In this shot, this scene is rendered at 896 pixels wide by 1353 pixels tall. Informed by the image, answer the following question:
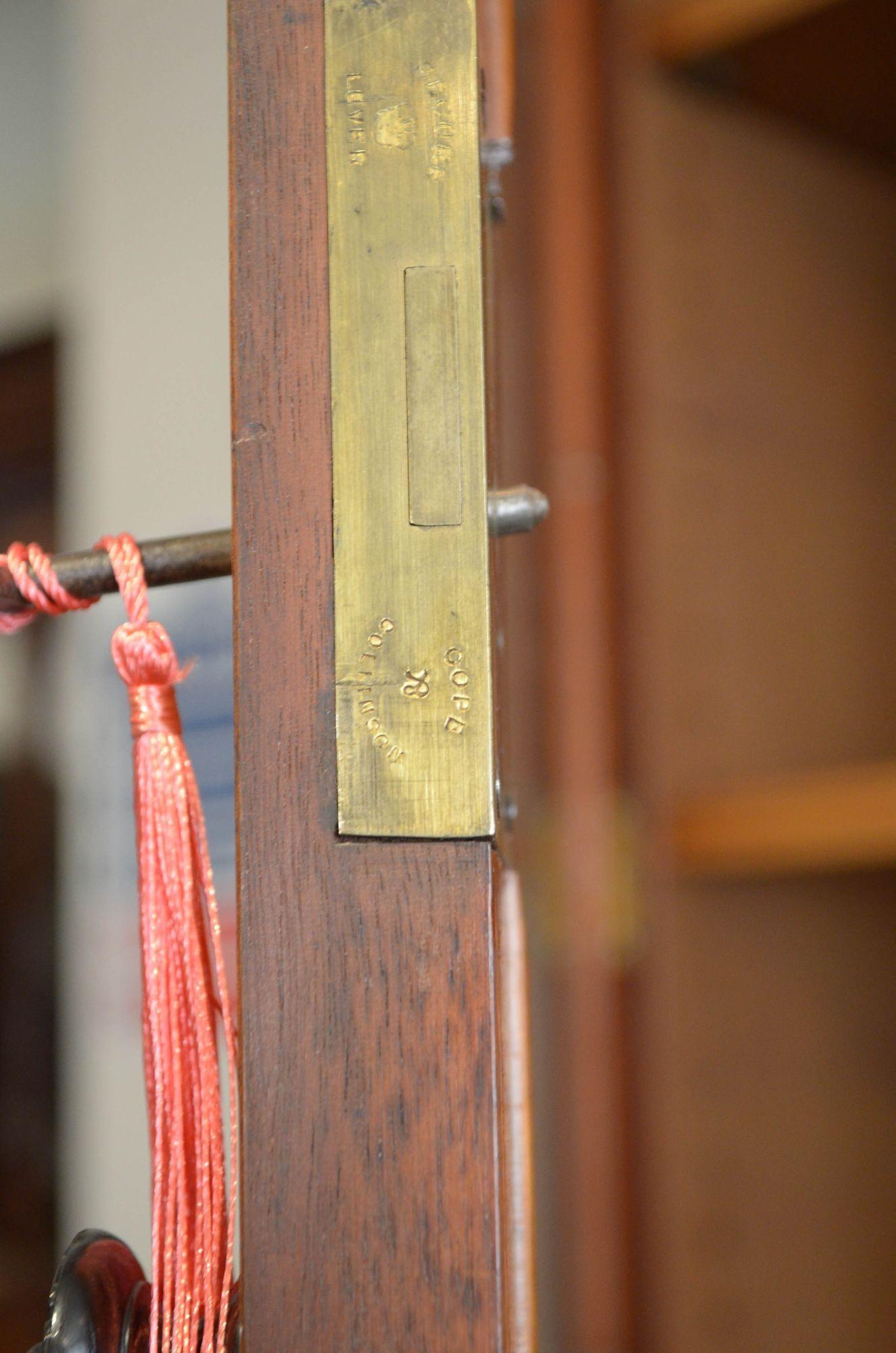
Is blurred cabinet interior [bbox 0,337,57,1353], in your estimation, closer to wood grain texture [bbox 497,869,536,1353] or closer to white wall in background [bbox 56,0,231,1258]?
white wall in background [bbox 56,0,231,1258]

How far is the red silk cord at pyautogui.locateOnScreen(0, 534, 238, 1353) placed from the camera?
0.88 ft

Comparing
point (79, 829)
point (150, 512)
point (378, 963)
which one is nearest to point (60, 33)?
point (150, 512)

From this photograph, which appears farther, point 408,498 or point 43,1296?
point 43,1296

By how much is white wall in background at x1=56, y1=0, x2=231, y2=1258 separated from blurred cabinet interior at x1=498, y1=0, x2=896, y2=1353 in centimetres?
26

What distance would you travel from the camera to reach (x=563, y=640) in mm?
635

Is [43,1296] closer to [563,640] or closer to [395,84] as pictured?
[563,640]

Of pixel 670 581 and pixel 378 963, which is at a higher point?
pixel 670 581

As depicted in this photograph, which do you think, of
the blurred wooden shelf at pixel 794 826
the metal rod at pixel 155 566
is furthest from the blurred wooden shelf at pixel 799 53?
the metal rod at pixel 155 566

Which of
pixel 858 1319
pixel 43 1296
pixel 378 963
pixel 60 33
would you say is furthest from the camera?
pixel 60 33

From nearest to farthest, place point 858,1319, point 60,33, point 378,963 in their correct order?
point 378,963 < point 858,1319 < point 60,33

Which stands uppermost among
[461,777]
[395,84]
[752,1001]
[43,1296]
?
[395,84]

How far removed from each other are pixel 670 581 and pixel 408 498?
42 cm

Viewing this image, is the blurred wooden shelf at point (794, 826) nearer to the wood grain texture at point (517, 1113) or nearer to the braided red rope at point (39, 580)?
the wood grain texture at point (517, 1113)

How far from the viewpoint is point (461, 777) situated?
231mm
